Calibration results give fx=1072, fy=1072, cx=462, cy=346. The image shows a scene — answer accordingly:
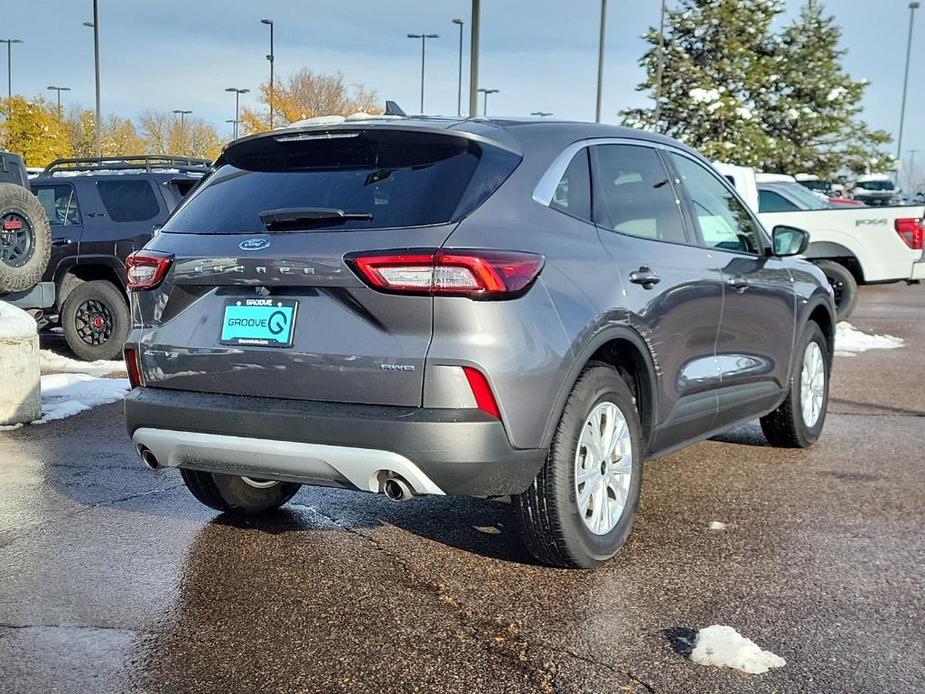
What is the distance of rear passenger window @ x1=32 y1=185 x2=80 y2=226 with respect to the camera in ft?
34.7

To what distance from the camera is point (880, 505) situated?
16.9ft

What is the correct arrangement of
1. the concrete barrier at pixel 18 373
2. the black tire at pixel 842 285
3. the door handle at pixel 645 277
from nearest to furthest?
the door handle at pixel 645 277 → the concrete barrier at pixel 18 373 → the black tire at pixel 842 285

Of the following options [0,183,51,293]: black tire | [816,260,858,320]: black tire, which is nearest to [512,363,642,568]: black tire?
[0,183,51,293]: black tire

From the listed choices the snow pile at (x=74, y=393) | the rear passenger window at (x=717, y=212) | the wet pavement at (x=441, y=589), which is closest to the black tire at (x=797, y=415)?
the wet pavement at (x=441, y=589)

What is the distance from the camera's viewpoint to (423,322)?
11.5 feet

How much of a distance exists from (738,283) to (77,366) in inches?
274

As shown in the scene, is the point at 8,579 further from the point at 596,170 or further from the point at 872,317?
the point at 872,317

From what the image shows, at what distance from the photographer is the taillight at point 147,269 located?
3996 millimetres

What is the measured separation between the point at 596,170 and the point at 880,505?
224 centimetres

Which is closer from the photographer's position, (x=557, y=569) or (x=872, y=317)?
(x=557, y=569)

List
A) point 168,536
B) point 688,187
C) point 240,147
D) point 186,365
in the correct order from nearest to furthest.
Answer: point 186,365 → point 240,147 → point 168,536 → point 688,187

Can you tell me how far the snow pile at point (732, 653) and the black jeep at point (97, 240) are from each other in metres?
8.08

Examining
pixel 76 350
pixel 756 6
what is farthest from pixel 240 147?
pixel 756 6

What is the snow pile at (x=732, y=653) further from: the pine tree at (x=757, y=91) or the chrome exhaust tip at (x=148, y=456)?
the pine tree at (x=757, y=91)
